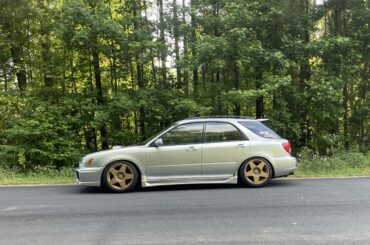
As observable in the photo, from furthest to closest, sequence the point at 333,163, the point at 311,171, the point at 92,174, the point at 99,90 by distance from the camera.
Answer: the point at 99,90 < the point at 333,163 < the point at 311,171 < the point at 92,174

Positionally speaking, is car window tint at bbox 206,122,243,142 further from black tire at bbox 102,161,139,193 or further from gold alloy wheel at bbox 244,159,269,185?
black tire at bbox 102,161,139,193

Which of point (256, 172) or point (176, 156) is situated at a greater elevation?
point (176, 156)

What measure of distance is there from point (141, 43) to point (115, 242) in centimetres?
1120

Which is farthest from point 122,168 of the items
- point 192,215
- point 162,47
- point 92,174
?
point 162,47

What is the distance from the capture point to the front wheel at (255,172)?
9234 mm

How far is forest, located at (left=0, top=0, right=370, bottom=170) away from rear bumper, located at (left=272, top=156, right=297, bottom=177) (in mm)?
5233

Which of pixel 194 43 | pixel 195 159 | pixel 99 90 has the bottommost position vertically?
pixel 195 159

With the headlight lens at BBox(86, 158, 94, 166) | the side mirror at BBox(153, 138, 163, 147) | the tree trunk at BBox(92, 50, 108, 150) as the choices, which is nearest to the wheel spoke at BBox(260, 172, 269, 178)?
the side mirror at BBox(153, 138, 163, 147)

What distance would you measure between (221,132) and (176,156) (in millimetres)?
1215

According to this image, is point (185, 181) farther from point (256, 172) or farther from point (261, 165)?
point (261, 165)

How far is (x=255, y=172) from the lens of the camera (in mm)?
9281

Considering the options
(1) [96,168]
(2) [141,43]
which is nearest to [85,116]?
(2) [141,43]

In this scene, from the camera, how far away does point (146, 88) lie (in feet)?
55.0

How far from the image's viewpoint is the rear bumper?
9.37 m
